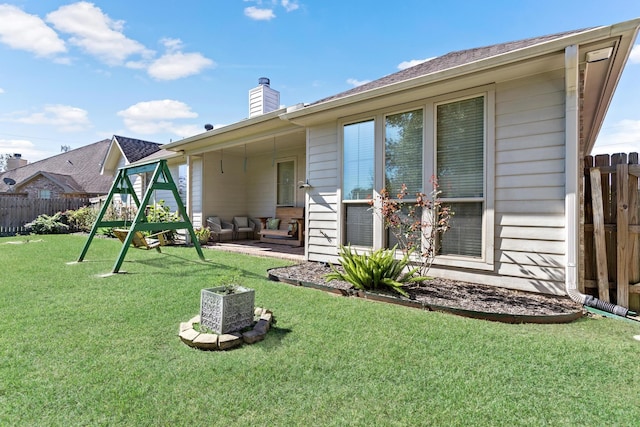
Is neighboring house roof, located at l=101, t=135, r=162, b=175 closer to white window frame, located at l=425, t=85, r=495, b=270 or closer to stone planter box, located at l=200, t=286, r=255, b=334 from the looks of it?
stone planter box, located at l=200, t=286, r=255, b=334

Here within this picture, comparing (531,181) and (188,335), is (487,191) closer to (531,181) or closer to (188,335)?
(531,181)

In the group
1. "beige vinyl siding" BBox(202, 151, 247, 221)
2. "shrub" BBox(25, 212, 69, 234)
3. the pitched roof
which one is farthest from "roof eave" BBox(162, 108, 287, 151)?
the pitched roof

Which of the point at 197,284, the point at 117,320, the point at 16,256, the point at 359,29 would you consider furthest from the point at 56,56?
the point at 117,320

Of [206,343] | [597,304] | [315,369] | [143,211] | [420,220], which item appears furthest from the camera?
[143,211]

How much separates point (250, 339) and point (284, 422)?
102cm

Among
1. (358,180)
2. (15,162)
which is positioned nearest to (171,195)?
(358,180)

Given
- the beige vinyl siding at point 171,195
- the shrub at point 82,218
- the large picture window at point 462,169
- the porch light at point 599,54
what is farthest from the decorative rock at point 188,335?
the shrub at point 82,218

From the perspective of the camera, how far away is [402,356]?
7.54 feet

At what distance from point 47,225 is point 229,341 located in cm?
1364

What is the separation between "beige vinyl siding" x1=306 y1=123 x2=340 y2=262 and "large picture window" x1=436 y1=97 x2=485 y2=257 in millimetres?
1915

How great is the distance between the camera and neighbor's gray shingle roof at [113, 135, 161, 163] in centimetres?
1355

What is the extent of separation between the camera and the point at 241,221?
413 inches

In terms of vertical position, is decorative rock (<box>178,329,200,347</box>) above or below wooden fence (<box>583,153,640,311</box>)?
below

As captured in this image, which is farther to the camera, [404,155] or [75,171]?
[75,171]
